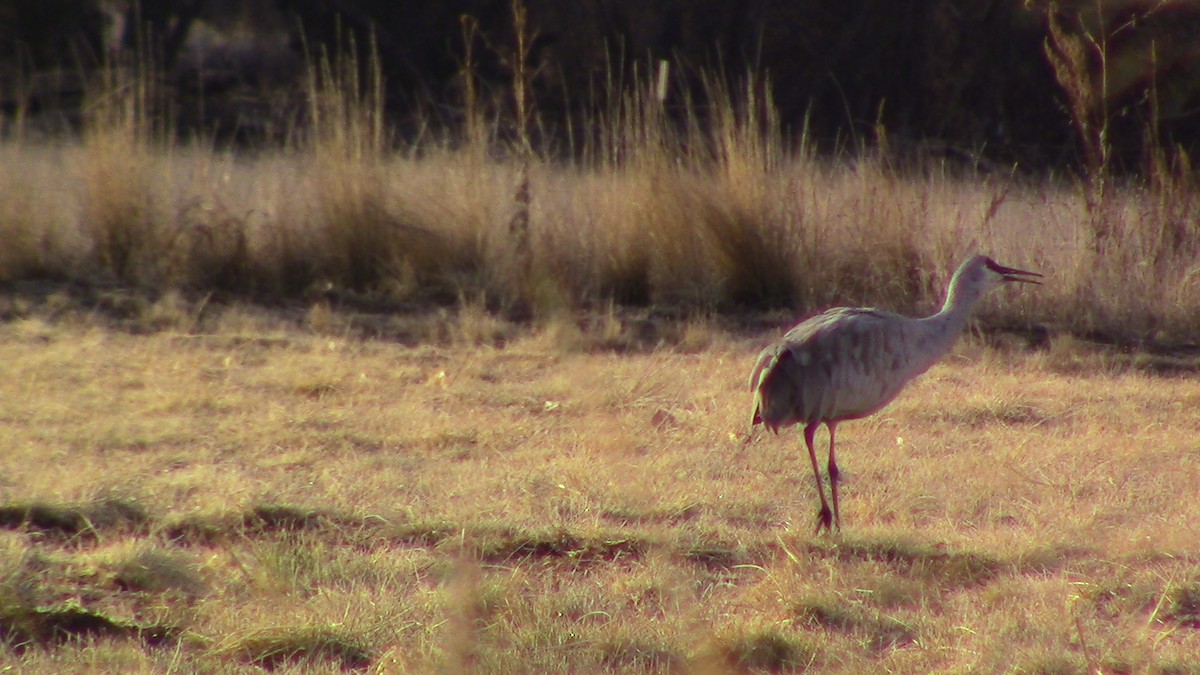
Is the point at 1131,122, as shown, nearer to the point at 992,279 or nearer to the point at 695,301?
the point at 695,301

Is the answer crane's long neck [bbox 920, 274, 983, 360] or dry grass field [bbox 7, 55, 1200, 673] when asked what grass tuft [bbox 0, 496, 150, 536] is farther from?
crane's long neck [bbox 920, 274, 983, 360]

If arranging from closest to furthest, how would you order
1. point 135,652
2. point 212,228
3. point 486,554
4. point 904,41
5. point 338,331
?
point 135,652
point 486,554
point 338,331
point 212,228
point 904,41

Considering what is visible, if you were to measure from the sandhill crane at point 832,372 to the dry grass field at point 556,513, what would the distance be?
0.35 m

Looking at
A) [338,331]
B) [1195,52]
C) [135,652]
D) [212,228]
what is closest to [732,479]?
[135,652]

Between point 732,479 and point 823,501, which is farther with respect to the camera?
point 732,479

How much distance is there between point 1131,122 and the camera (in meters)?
13.9

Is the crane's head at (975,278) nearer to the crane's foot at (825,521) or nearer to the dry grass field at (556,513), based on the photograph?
the dry grass field at (556,513)

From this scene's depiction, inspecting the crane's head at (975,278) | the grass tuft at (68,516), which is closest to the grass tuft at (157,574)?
the grass tuft at (68,516)

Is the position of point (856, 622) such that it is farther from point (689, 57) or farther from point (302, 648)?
point (689, 57)

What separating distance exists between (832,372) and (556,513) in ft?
3.57

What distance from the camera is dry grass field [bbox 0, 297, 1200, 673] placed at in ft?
12.1

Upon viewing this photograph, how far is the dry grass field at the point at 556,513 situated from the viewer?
12.1ft

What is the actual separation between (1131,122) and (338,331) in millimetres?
9541

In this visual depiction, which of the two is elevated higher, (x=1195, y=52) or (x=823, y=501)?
(x=1195, y=52)
